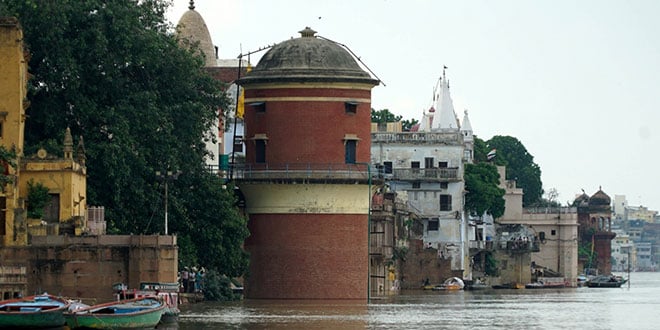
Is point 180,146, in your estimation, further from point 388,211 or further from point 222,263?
point 388,211

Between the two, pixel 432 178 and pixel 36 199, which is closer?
pixel 36 199

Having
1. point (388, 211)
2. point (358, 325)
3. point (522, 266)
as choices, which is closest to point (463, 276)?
point (522, 266)

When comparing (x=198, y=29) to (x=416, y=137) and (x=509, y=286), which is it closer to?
(x=416, y=137)

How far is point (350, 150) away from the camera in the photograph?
83812 millimetres

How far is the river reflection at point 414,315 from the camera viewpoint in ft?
210

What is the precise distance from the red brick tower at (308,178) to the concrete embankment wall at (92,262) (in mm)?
19917

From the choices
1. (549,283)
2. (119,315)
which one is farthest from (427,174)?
(119,315)

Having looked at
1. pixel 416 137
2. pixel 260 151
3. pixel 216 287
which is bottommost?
pixel 216 287

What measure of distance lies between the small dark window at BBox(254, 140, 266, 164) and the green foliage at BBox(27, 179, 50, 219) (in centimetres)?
2087

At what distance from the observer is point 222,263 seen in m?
77.2

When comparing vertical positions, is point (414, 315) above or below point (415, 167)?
below

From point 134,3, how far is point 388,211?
31185mm

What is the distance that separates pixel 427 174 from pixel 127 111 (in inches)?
2176

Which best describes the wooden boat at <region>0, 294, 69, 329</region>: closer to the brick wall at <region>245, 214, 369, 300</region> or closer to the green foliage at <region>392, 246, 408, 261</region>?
the brick wall at <region>245, 214, 369, 300</region>
